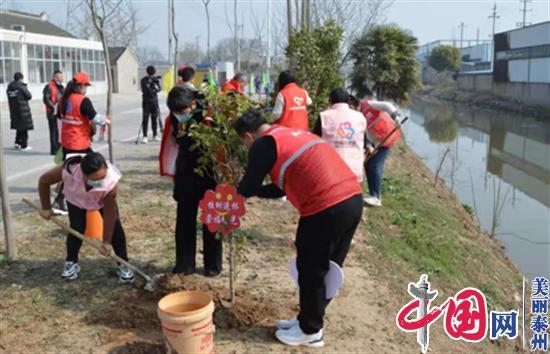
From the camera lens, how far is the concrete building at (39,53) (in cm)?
2550

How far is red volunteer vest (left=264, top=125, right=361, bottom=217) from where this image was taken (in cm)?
317

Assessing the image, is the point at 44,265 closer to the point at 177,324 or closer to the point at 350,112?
the point at 177,324

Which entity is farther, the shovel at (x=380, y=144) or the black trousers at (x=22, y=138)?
the black trousers at (x=22, y=138)

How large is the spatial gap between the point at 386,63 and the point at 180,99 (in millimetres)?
7243

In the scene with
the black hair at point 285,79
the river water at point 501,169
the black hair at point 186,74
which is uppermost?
the black hair at point 186,74

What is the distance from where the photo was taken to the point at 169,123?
13.9 feet

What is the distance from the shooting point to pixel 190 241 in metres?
4.39

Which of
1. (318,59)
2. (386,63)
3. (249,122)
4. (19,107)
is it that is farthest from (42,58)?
(249,122)

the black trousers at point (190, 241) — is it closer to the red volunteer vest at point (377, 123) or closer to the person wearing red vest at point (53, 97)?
the red volunteer vest at point (377, 123)

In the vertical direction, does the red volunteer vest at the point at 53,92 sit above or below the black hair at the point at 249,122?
above

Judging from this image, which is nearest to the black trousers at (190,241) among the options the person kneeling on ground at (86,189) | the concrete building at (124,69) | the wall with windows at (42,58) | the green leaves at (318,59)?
the person kneeling on ground at (86,189)

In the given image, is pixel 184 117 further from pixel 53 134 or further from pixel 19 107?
pixel 19 107

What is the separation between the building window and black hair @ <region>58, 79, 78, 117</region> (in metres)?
21.6

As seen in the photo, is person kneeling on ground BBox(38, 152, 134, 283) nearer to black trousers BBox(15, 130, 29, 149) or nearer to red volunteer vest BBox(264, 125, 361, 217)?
red volunteer vest BBox(264, 125, 361, 217)
